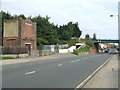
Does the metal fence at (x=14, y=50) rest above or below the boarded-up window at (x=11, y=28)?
below

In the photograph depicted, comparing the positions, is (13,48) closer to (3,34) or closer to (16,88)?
(3,34)

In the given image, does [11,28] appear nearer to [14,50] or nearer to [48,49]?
[14,50]

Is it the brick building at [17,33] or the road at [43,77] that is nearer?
the road at [43,77]

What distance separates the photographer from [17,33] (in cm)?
6097

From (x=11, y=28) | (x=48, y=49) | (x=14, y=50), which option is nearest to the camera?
(x=14, y=50)

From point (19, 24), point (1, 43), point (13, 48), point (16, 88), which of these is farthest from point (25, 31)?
point (16, 88)

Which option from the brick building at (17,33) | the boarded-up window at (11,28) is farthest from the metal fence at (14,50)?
the boarded-up window at (11,28)

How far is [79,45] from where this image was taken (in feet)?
342

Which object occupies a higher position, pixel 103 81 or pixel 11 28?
pixel 11 28

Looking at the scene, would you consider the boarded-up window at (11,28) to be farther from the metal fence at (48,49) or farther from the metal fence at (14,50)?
the metal fence at (14,50)

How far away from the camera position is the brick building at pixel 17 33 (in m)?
60.5

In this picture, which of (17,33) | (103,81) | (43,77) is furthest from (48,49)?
(103,81)

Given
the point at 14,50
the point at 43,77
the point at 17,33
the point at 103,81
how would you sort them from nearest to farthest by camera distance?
the point at 103,81
the point at 43,77
the point at 14,50
the point at 17,33

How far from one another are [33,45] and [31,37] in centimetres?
213
